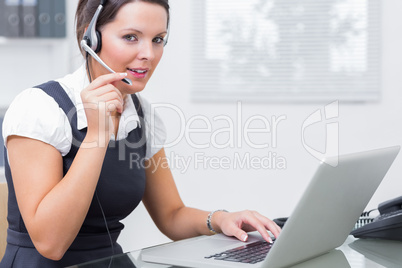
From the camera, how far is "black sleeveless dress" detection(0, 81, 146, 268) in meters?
1.37

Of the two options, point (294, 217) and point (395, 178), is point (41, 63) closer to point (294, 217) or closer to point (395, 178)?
→ point (395, 178)

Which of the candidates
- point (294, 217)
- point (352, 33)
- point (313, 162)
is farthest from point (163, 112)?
point (294, 217)

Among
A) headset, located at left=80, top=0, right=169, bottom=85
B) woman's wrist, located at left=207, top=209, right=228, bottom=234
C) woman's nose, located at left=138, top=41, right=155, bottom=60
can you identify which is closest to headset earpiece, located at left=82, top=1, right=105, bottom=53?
headset, located at left=80, top=0, right=169, bottom=85

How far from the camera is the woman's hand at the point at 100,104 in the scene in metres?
1.24

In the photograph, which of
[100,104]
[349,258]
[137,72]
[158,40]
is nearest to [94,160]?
[100,104]

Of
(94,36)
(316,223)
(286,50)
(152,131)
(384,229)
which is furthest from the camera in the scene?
(286,50)

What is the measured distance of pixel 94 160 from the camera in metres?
1.23

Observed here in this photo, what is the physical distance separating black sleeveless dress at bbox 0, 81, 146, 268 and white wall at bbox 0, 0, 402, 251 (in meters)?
1.46

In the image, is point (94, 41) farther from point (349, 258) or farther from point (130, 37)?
point (349, 258)

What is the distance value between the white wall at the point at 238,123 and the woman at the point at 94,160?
1.33 meters

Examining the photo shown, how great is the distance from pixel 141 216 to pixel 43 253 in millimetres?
1839

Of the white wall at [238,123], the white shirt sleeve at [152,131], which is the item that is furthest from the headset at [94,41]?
the white wall at [238,123]

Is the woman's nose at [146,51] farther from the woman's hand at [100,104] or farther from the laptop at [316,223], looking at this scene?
the laptop at [316,223]

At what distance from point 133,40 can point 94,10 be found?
16 cm
